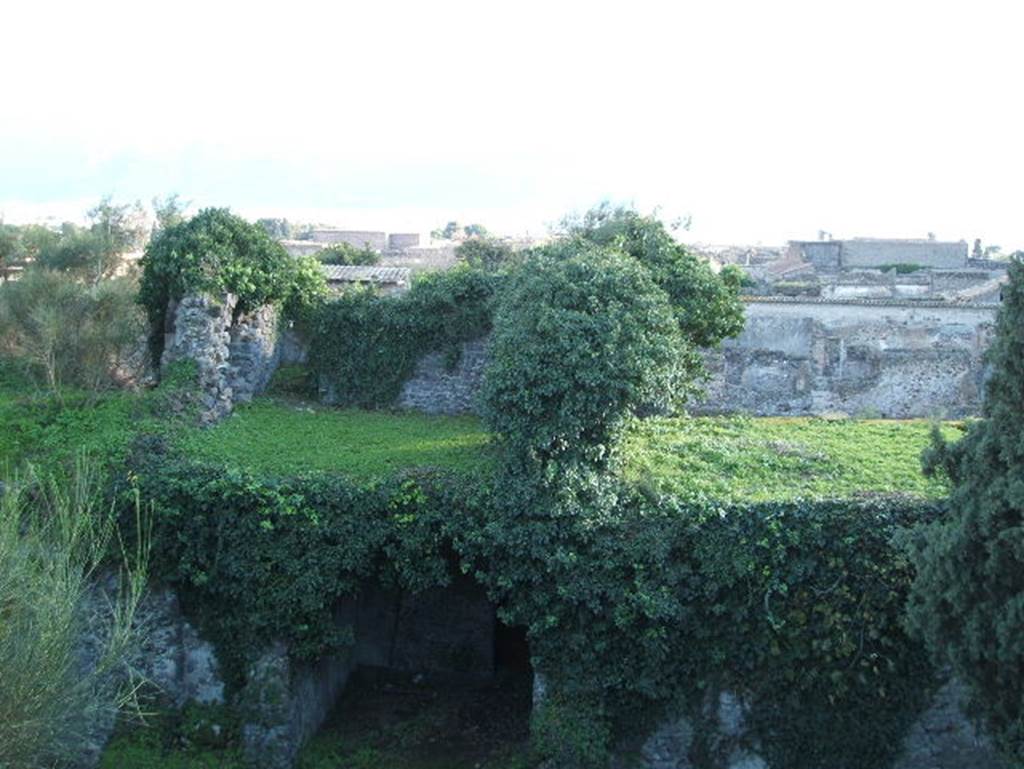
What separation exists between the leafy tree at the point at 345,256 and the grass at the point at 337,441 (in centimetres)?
2424

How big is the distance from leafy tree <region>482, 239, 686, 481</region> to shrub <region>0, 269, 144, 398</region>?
7261 millimetres

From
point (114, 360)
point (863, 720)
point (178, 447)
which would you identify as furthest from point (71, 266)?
point (863, 720)

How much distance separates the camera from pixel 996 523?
10227 mm

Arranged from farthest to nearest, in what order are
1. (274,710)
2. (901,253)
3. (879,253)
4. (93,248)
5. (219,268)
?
(879,253)
(901,253)
(93,248)
(219,268)
(274,710)

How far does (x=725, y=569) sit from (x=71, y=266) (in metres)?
16.5

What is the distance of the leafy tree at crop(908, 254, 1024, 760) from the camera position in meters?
10.1

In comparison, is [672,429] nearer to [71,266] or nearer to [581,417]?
[581,417]

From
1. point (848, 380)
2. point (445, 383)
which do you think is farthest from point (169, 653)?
point (848, 380)

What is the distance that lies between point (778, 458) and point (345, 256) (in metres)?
30.2

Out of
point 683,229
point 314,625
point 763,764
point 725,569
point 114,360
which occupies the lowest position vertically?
point 763,764

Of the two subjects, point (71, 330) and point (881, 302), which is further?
point (881, 302)

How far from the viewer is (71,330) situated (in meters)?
18.5

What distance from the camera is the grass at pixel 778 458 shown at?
13.8 metres

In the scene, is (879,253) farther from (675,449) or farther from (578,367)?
(578,367)
